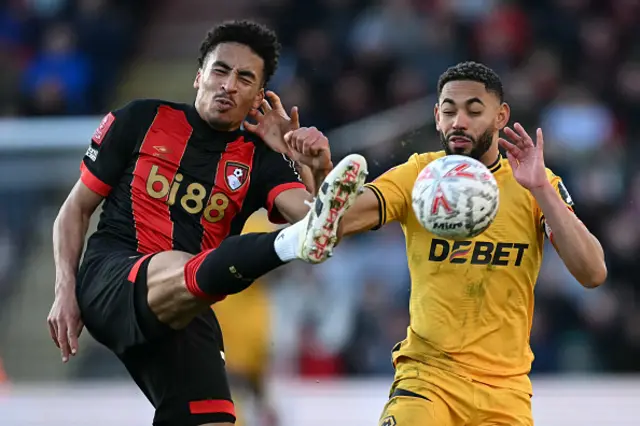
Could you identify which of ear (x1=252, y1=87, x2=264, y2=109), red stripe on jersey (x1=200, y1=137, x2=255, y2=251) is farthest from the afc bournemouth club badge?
ear (x1=252, y1=87, x2=264, y2=109)

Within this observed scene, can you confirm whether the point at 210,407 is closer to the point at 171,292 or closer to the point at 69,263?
the point at 171,292

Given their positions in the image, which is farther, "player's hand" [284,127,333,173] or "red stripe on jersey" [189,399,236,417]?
"red stripe on jersey" [189,399,236,417]

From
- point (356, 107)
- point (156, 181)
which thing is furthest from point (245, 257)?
point (356, 107)

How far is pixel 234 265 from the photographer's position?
4.66m

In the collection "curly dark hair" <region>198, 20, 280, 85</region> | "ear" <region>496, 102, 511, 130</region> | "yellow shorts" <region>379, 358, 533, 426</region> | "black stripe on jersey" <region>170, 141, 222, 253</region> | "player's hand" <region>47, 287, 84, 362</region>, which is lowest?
"yellow shorts" <region>379, 358, 533, 426</region>

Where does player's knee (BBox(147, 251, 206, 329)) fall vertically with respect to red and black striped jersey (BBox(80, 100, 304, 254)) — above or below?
below

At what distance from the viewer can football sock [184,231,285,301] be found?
464 centimetres

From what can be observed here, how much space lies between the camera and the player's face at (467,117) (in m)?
5.11

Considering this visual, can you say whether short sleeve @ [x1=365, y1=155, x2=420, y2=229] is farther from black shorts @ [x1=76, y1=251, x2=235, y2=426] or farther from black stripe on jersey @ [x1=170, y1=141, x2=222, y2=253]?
black shorts @ [x1=76, y1=251, x2=235, y2=426]

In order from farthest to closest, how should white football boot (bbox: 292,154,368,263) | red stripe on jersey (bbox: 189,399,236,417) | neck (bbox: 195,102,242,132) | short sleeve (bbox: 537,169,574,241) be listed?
1. neck (bbox: 195,102,242,132)
2. red stripe on jersey (bbox: 189,399,236,417)
3. short sleeve (bbox: 537,169,574,241)
4. white football boot (bbox: 292,154,368,263)

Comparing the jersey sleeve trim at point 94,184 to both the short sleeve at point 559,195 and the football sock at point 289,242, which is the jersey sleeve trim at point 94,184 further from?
the short sleeve at point 559,195

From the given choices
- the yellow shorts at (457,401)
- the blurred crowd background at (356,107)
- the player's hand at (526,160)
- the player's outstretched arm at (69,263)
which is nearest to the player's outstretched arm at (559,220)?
the player's hand at (526,160)

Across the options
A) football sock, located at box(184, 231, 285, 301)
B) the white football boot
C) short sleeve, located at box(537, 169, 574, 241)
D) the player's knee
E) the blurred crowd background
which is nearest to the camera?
the white football boot

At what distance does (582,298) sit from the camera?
1097 centimetres
